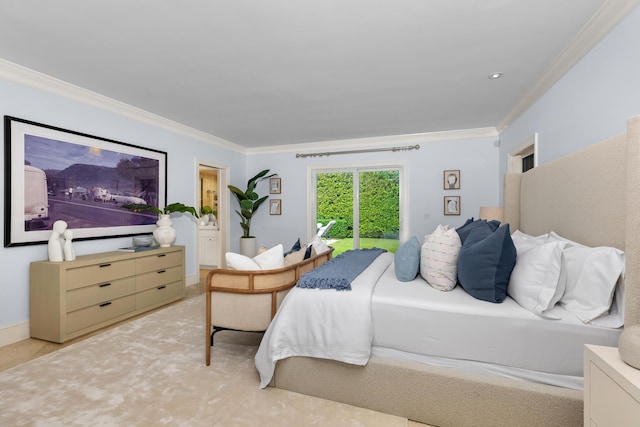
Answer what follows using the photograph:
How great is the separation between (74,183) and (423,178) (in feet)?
15.7

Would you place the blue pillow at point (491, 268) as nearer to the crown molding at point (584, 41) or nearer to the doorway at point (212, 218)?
the crown molding at point (584, 41)

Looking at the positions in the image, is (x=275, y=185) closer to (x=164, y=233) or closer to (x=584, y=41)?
(x=164, y=233)

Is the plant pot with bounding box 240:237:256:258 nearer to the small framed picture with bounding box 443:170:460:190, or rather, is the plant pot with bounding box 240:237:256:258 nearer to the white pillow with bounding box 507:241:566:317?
the small framed picture with bounding box 443:170:460:190

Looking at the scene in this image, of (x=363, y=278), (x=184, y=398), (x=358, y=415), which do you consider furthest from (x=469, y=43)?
(x=184, y=398)

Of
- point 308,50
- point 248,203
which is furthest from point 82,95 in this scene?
point 248,203

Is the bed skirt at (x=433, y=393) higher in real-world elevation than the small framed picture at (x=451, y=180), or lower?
lower

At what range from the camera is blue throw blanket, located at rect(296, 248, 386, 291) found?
6.43ft

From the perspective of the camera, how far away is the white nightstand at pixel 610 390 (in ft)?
2.99

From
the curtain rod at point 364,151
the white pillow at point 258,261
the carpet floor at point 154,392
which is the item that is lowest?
the carpet floor at point 154,392

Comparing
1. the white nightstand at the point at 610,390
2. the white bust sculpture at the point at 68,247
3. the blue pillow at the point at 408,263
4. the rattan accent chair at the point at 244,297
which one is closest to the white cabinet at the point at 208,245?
the white bust sculpture at the point at 68,247

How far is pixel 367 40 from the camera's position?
2.24 metres

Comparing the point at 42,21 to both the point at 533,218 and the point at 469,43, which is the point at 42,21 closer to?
the point at 469,43

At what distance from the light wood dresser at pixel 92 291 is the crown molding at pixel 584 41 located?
4567 mm

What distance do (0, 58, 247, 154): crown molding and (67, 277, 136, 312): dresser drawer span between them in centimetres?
201
